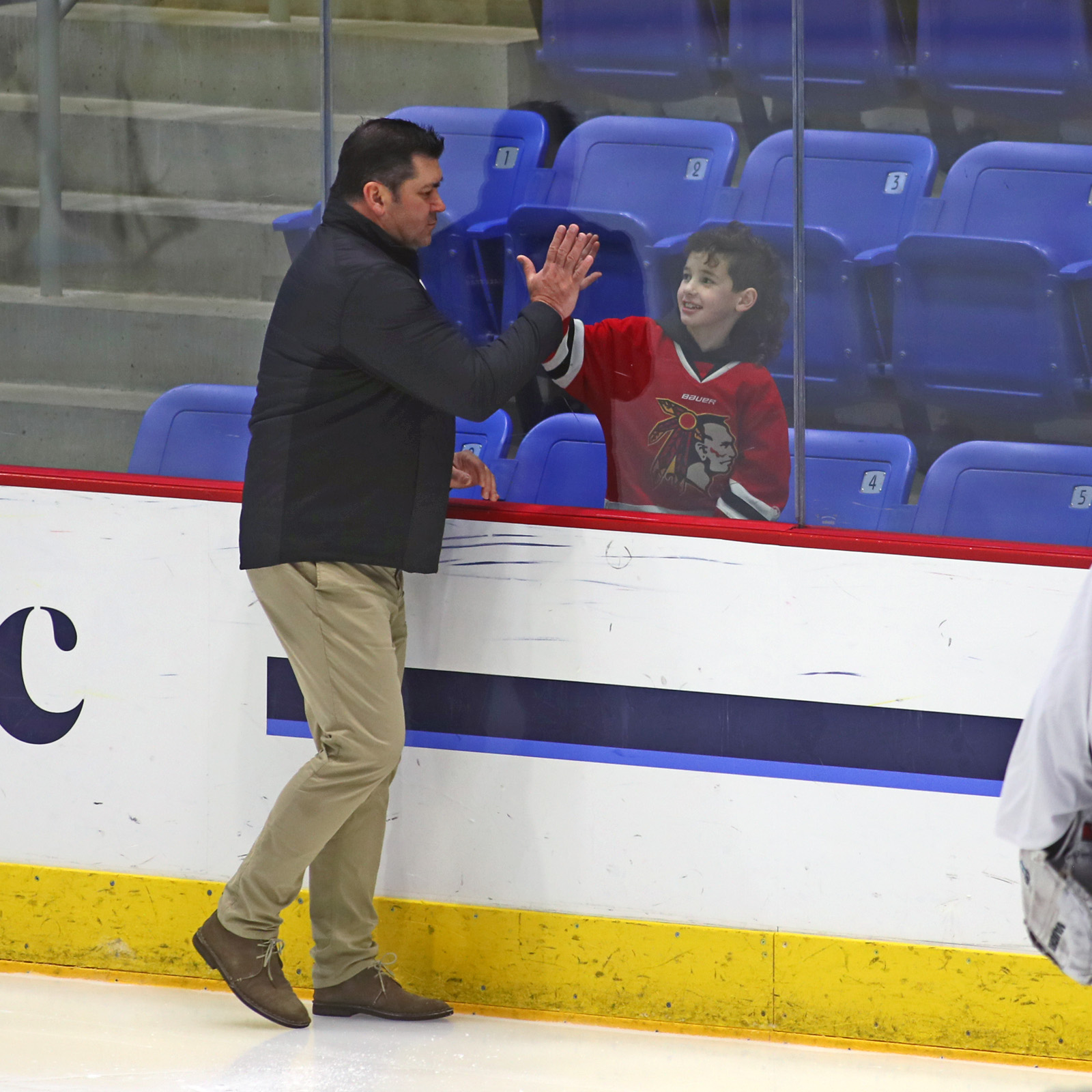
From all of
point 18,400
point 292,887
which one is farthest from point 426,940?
point 18,400

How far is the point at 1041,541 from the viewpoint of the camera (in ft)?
9.67

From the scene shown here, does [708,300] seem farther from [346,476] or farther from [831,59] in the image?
[346,476]

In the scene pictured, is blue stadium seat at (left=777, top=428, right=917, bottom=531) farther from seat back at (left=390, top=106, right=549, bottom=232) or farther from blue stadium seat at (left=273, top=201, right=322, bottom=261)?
blue stadium seat at (left=273, top=201, right=322, bottom=261)

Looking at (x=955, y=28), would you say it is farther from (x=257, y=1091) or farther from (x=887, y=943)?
(x=257, y=1091)

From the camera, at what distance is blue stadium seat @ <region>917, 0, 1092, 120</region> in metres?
2.90

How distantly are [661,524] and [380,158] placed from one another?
809 millimetres

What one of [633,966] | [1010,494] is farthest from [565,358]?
[633,966]

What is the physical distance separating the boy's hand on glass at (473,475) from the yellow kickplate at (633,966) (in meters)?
0.78

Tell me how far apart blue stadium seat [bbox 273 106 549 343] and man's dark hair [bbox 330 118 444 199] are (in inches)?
4.8

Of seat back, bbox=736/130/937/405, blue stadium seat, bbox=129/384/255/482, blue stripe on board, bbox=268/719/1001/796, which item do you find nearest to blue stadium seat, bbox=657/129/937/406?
seat back, bbox=736/130/937/405

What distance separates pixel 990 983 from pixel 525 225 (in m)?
1.58

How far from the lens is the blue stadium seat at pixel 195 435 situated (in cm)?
337

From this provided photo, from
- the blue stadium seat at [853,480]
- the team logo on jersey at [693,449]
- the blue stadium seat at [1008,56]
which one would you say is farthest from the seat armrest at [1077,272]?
the team logo on jersey at [693,449]

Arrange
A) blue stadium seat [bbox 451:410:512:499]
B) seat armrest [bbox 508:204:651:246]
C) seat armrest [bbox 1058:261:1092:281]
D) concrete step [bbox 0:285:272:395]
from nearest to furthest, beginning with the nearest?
1. seat armrest [bbox 1058:261:1092:281]
2. seat armrest [bbox 508:204:651:246]
3. blue stadium seat [bbox 451:410:512:499]
4. concrete step [bbox 0:285:272:395]
